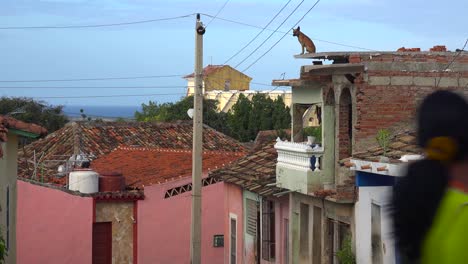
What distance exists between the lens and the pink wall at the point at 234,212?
A: 2533 cm

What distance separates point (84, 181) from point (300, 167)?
9.74m

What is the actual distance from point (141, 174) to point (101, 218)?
107 inches

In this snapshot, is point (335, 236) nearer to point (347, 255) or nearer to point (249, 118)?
point (347, 255)

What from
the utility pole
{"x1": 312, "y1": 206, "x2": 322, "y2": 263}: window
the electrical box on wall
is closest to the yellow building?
the electrical box on wall

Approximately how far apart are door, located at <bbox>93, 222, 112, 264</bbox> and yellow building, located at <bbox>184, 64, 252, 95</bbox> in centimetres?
6359

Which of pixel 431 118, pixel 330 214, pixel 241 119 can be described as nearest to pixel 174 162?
pixel 330 214

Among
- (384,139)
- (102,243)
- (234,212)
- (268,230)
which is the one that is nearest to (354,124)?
(384,139)

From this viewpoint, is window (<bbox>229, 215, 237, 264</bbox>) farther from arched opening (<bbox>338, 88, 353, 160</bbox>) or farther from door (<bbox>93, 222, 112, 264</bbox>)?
arched opening (<bbox>338, 88, 353, 160</bbox>)

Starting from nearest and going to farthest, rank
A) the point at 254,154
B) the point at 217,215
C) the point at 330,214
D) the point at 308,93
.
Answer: the point at 330,214, the point at 308,93, the point at 254,154, the point at 217,215

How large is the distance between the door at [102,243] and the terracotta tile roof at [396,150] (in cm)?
1287

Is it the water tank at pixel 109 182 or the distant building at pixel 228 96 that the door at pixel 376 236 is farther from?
the distant building at pixel 228 96

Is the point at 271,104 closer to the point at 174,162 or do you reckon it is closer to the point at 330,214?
the point at 174,162

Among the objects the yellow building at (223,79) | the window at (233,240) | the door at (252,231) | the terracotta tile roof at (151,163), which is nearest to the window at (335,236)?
the door at (252,231)

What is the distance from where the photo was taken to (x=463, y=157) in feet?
10.7
